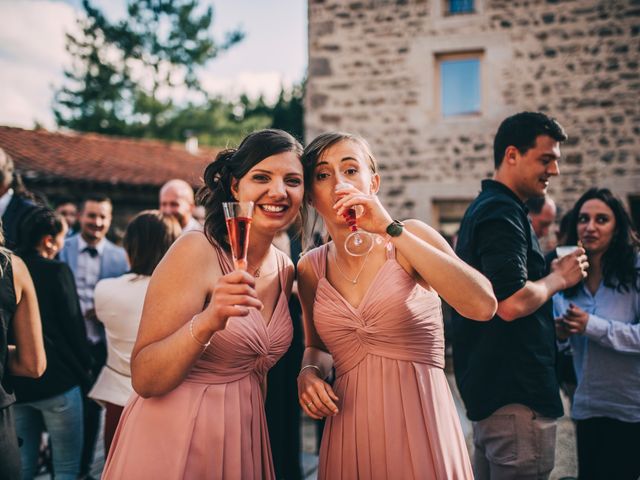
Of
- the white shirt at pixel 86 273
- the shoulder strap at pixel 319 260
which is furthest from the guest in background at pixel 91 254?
the shoulder strap at pixel 319 260

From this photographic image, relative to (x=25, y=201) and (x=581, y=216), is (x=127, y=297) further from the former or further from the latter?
(x=581, y=216)

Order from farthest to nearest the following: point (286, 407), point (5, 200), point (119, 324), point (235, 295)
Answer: point (5, 200), point (286, 407), point (119, 324), point (235, 295)

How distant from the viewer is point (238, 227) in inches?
67.0

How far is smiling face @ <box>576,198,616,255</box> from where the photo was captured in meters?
3.45

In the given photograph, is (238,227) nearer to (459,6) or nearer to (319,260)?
(319,260)

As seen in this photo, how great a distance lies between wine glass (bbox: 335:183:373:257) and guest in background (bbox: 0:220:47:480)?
5.42ft

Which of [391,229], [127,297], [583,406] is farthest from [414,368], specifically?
[127,297]

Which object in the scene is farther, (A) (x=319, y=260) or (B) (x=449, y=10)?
(B) (x=449, y=10)

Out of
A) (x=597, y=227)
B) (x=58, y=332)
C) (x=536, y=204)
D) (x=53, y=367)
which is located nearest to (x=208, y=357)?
(x=53, y=367)

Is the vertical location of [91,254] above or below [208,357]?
above

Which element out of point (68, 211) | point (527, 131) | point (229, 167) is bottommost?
point (68, 211)

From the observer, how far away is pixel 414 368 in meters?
2.12

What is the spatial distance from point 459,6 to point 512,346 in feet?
26.6

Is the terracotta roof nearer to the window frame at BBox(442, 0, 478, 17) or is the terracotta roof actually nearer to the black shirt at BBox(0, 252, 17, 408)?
the window frame at BBox(442, 0, 478, 17)
